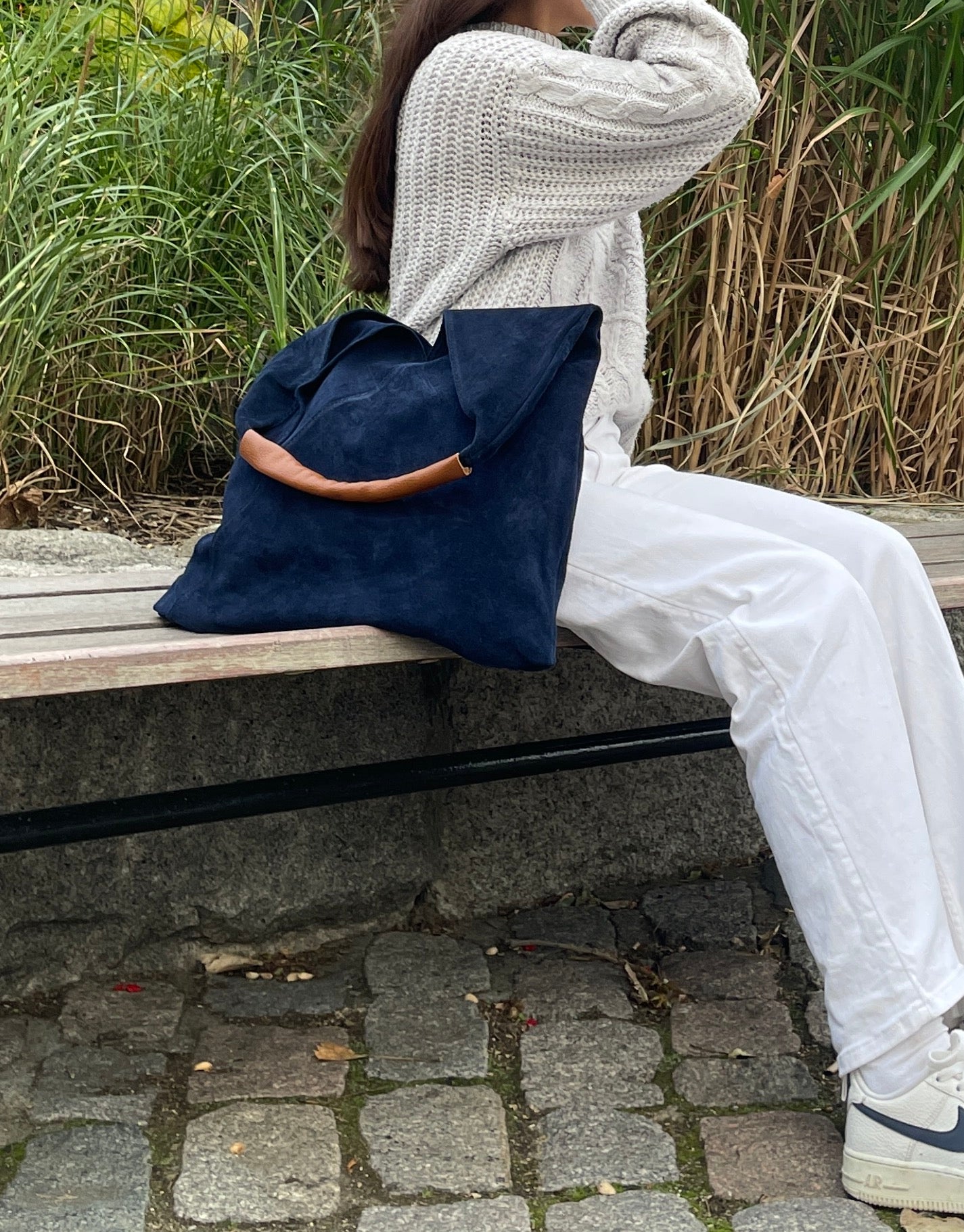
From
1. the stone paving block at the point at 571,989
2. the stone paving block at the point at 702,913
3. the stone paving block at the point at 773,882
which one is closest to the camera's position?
the stone paving block at the point at 571,989

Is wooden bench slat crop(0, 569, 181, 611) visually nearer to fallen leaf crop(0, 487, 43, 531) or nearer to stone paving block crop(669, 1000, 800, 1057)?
fallen leaf crop(0, 487, 43, 531)

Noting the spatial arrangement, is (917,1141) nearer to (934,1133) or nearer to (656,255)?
(934,1133)

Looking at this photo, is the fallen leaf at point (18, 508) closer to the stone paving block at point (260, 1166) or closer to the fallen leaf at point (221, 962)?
the fallen leaf at point (221, 962)

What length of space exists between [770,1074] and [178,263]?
6.93 ft

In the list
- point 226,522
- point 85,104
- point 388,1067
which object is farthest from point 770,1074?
point 85,104

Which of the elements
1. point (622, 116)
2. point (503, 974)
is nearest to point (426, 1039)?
point (503, 974)

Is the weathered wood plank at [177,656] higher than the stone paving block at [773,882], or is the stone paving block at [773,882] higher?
the weathered wood plank at [177,656]

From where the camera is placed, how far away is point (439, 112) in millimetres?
2041

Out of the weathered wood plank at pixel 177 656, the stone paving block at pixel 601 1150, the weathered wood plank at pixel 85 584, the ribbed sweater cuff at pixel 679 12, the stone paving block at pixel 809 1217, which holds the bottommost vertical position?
the stone paving block at pixel 601 1150

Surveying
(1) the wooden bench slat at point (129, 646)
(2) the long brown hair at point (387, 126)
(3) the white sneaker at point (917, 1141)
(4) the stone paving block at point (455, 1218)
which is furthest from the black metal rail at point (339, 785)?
(2) the long brown hair at point (387, 126)

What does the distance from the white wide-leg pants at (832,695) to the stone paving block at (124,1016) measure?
835mm

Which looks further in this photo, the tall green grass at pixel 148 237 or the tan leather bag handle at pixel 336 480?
the tall green grass at pixel 148 237

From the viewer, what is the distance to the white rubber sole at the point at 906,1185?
1717mm

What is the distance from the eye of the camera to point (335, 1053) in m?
2.09
